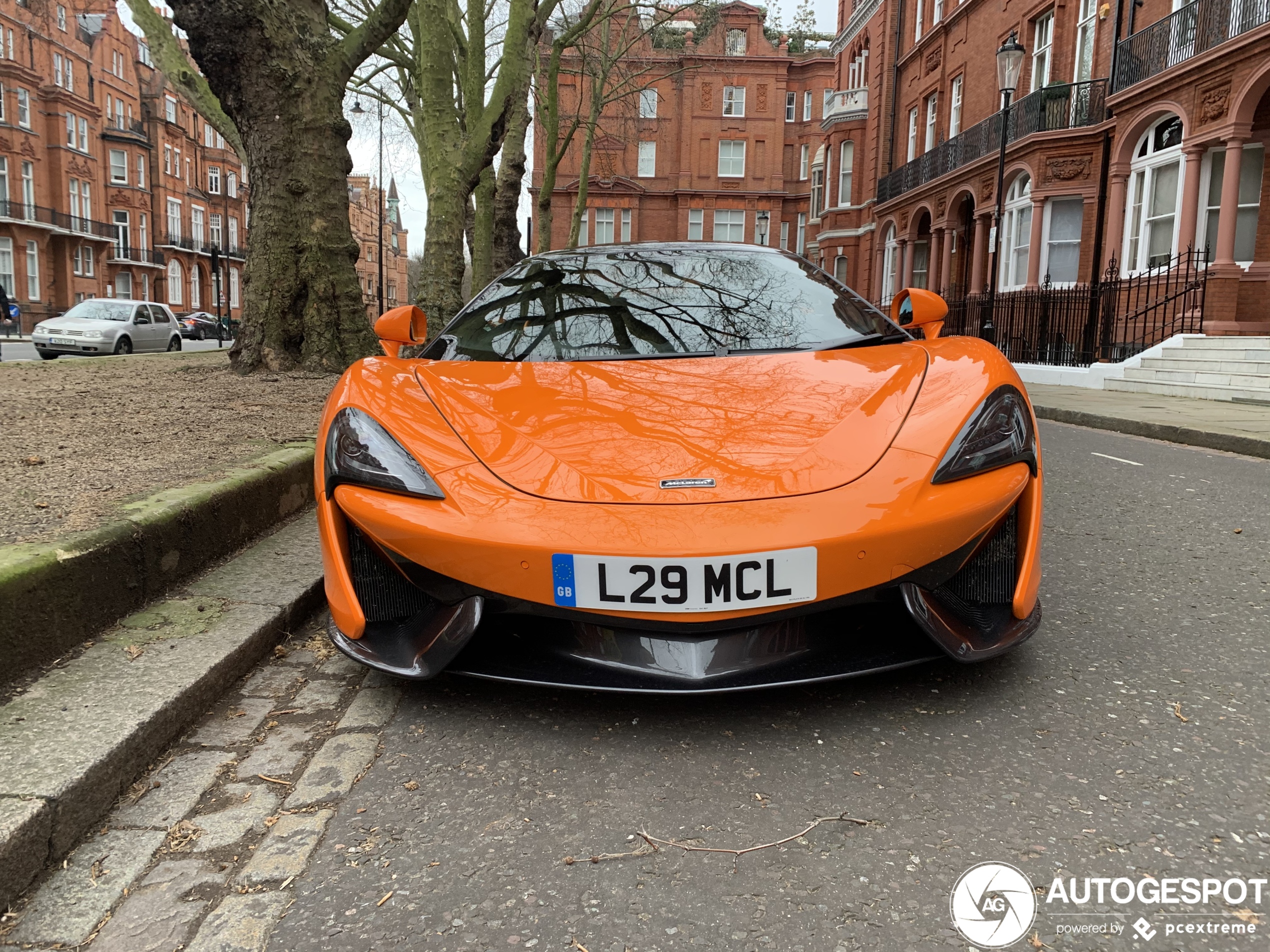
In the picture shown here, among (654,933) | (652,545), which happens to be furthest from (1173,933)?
(652,545)

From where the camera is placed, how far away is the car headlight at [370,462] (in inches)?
85.3

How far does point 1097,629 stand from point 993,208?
21964 mm

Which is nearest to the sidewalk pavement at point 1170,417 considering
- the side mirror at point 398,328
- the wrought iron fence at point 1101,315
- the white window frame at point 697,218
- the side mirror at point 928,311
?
the wrought iron fence at point 1101,315

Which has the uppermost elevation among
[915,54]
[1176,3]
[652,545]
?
[915,54]

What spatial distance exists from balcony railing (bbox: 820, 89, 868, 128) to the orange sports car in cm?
3646

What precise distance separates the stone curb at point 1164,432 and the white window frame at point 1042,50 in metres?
14.2

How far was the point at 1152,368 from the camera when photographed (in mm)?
13547

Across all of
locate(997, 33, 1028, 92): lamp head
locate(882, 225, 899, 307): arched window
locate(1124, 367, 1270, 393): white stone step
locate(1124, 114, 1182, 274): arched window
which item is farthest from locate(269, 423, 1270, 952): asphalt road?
locate(882, 225, 899, 307): arched window

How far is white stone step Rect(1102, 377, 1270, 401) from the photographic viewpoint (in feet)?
36.8

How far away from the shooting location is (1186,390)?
12.3 m

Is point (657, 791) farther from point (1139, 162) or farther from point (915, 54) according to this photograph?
point (915, 54)

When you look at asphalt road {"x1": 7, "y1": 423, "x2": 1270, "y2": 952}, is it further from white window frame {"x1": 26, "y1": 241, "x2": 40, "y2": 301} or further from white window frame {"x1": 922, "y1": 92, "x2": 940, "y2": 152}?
white window frame {"x1": 26, "y1": 241, "x2": 40, "y2": 301}

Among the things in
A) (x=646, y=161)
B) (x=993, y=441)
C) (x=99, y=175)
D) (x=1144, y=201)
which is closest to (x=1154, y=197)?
(x=1144, y=201)

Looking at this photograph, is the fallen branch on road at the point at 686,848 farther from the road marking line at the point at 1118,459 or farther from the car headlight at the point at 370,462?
the road marking line at the point at 1118,459
